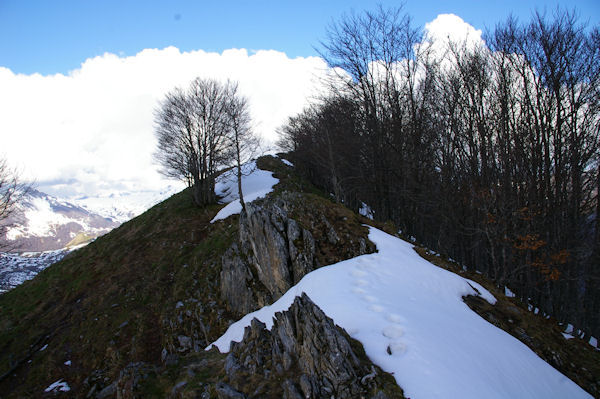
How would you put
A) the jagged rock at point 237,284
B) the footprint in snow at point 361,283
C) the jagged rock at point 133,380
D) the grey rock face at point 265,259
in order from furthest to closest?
the jagged rock at point 237,284
the grey rock face at point 265,259
the footprint in snow at point 361,283
the jagged rock at point 133,380

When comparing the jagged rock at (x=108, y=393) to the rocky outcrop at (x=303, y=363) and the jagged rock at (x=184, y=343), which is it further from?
the rocky outcrop at (x=303, y=363)

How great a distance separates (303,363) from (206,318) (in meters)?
9.41

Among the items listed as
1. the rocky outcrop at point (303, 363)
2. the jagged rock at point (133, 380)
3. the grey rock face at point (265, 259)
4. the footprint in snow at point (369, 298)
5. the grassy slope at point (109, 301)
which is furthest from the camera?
the grassy slope at point (109, 301)

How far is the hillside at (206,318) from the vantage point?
5.36 meters

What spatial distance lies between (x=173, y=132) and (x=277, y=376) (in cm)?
2380

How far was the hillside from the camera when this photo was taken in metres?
Result: 5.36

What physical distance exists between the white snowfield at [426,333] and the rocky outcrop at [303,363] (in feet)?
1.91

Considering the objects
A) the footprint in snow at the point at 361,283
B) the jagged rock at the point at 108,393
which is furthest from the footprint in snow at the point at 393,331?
the jagged rock at the point at 108,393

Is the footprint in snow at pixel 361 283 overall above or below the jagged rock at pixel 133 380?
above

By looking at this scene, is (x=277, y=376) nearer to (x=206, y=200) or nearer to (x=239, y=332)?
(x=239, y=332)

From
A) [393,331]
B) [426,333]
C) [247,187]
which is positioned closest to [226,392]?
[393,331]

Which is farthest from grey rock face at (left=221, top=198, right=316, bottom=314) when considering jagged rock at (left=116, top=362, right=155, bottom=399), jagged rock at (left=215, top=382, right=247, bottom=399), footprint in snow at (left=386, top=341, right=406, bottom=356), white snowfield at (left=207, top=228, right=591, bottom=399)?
jagged rock at (left=215, top=382, right=247, bottom=399)

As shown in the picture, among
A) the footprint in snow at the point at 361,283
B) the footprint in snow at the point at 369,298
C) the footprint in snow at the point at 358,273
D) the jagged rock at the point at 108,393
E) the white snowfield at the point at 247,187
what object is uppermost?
the white snowfield at the point at 247,187

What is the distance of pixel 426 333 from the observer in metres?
5.65
